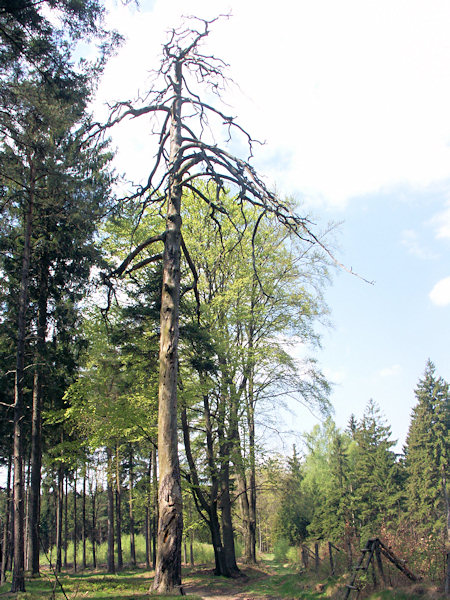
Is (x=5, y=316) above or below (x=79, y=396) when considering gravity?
above

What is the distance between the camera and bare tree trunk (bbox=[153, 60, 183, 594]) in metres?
5.95

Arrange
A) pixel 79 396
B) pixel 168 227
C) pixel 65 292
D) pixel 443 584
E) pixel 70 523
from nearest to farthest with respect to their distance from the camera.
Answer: pixel 168 227, pixel 443 584, pixel 79 396, pixel 65 292, pixel 70 523

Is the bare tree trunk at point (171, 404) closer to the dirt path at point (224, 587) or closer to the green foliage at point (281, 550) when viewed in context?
the dirt path at point (224, 587)

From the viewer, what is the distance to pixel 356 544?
13164 millimetres

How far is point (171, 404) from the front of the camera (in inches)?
257

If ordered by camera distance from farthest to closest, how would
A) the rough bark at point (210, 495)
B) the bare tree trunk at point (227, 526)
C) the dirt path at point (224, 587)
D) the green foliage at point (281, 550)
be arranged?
1. the green foliage at point (281, 550)
2. the bare tree trunk at point (227, 526)
3. the rough bark at point (210, 495)
4. the dirt path at point (224, 587)

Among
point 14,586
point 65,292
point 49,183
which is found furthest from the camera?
point 65,292

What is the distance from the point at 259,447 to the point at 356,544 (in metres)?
6.64

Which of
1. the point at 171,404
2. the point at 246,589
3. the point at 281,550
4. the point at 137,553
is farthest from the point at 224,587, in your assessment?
the point at 137,553

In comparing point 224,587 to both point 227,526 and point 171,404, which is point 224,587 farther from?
point 171,404

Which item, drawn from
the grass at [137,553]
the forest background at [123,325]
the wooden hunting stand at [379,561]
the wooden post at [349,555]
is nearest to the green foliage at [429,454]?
the grass at [137,553]

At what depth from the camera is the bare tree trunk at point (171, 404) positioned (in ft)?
19.5

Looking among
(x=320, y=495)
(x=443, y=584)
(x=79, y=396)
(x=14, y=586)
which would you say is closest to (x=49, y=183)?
(x=79, y=396)

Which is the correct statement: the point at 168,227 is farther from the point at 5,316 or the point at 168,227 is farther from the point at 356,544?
the point at 5,316
